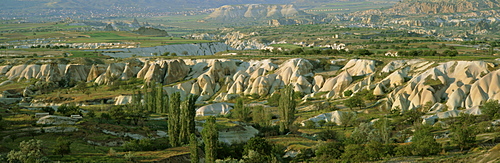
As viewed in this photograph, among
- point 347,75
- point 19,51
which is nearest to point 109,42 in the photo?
point 19,51

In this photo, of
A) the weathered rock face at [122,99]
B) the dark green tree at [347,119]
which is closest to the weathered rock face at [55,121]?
the dark green tree at [347,119]

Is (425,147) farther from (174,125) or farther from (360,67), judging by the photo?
(360,67)

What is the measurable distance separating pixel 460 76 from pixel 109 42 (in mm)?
142648

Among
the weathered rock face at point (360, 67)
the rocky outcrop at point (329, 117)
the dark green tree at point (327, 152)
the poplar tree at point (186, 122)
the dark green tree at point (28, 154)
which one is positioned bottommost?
the rocky outcrop at point (329, 117)

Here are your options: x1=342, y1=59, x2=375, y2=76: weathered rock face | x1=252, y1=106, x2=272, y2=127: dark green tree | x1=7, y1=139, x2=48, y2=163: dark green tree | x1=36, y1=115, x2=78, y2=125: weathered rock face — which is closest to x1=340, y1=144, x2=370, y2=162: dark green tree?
x1=252, y1=106, x2=272, y2=127: dark green tree

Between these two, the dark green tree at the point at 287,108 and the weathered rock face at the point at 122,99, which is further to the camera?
the weathered rock face at the point at 122,99

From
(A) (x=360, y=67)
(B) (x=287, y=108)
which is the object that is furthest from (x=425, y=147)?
(A) (x=360, y=67)

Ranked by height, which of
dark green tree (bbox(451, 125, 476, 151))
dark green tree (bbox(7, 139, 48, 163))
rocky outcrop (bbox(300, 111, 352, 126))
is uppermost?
dark green tree (bbox(7, 139, 48, 163))

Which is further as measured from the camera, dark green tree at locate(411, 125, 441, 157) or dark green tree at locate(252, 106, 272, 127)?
dark green tree at locate(252, 106, 272, 127)

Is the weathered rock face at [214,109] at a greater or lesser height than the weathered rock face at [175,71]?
lesser

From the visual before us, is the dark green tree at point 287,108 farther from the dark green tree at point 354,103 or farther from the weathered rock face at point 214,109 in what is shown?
the weathered rock face at point 214,109

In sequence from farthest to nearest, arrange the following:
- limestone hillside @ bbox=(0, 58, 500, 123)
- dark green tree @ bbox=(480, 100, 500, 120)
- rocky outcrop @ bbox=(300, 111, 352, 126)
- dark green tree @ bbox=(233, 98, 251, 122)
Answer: limestone hillside @ bbox=(0, 58, 500, 123) < dark green tree @ bbox=(233, 98, 251, 122) < rocky outcrop @ bbox=(300, 111, 352, 126) < dark green tree @ bbox=(480, 100, 500, 120)

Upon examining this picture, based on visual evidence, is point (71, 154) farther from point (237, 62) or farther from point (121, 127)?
point (237, 62)

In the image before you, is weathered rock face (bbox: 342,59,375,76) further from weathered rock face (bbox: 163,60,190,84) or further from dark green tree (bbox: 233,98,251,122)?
weathered rock face (bbox: 163,60,190,84)
